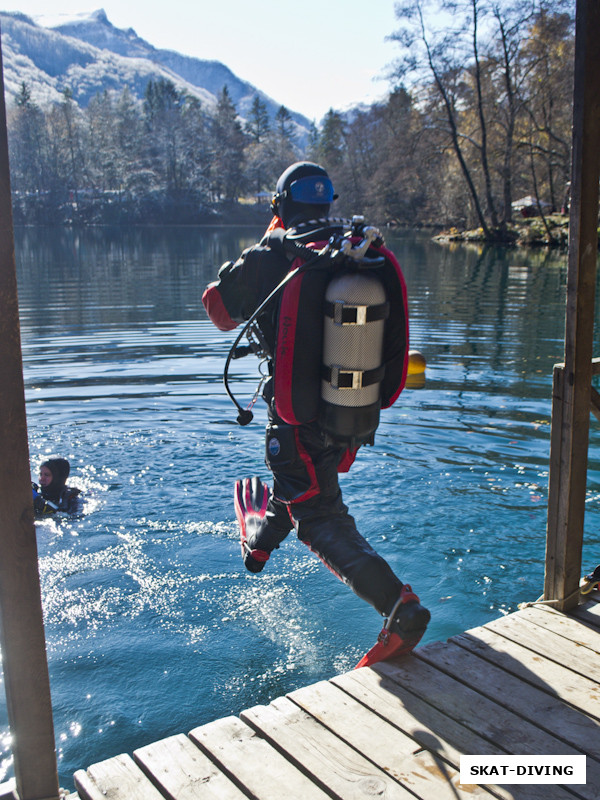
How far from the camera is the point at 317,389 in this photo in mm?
3424

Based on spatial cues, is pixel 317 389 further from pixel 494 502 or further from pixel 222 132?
pixel 222 132

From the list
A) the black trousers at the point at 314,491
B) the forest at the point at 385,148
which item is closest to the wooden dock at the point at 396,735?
the black trousers at the point at 314,491

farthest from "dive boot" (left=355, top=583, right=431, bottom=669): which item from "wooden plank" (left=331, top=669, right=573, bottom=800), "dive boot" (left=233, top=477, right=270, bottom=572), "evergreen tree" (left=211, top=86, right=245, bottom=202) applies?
"evergreen tree" (left=211, top=86, right=245, bottom=202)

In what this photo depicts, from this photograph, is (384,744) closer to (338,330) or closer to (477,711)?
(477,711)

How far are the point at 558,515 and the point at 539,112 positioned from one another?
4512 centimetres

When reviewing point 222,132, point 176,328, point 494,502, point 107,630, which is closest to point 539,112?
point 176,328

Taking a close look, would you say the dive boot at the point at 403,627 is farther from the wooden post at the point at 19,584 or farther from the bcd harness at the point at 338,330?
the wooden post at the point at 19,584

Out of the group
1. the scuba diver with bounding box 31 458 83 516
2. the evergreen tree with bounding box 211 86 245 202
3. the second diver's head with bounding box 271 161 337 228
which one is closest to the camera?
the second diver's head with bounding box 271 161 337 228

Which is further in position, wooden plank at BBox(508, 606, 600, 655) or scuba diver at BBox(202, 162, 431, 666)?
wooden plank at BBox(508, 606, 600, 655)

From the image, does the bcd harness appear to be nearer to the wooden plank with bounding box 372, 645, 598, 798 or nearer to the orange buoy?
the wooden plank with bounding box 372, 645, 598, 798

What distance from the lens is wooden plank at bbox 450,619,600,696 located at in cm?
302

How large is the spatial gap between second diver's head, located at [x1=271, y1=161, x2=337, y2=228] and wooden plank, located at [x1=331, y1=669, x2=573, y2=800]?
7.70 feet

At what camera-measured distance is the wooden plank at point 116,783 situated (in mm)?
2402

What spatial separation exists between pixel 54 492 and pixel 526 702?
14.2 feet
